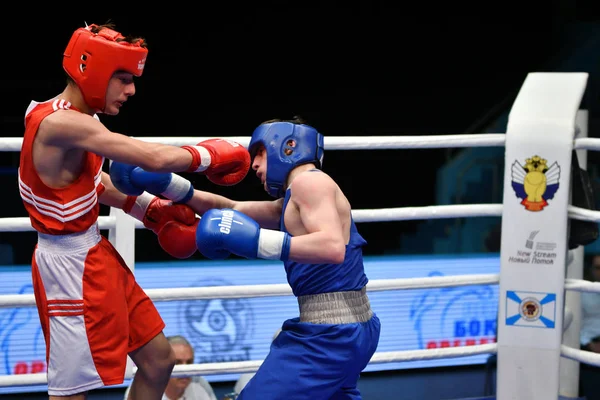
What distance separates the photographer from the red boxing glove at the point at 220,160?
2256 millimetres

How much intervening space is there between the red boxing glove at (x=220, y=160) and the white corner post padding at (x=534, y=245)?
44.6 inches

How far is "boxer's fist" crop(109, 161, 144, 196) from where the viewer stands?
7.79ft

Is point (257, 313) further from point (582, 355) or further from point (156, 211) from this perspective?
point (156, 211)

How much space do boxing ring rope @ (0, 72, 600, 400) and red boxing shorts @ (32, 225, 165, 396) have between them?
19.2 inches

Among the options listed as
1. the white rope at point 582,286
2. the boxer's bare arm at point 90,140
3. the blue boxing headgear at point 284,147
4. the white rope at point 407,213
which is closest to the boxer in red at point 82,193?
the boxer's bare arm at point 90,140

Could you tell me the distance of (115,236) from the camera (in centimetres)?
284

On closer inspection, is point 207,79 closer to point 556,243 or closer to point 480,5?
point 480,5

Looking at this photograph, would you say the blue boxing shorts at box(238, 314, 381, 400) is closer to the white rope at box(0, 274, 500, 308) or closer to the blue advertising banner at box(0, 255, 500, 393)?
the white rope at box(0, 274, 500, 308)

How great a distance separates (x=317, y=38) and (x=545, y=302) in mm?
4096

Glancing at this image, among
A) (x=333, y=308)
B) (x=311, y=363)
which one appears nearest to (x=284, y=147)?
(x=333, y=308)

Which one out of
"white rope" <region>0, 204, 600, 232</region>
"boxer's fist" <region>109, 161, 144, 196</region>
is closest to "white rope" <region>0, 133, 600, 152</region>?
"white rope" <region>0, 204, 600, 232</region>

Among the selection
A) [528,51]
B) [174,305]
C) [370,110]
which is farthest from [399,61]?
[174,305]

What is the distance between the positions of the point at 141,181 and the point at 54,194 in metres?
0.27

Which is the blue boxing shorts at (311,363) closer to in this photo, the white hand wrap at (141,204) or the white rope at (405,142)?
the white hand wrap at (141,204)
